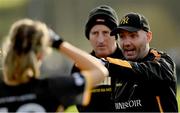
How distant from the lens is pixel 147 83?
8.16 meters

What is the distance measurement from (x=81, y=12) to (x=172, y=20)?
505 centimetres

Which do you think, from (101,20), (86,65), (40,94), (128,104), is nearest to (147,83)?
(128,104)

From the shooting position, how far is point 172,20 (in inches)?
1881

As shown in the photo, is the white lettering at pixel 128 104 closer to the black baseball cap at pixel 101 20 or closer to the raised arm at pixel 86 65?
the black baseball cap at pixel 101 20

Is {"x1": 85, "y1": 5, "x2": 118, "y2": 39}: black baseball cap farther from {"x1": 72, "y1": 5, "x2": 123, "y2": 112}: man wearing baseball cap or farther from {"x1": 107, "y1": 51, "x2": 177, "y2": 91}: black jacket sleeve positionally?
{"x1": 107, "y1": 51, "x2": 177, "y2": 91}: black jacket sleeve

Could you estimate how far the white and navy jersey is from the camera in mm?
6305

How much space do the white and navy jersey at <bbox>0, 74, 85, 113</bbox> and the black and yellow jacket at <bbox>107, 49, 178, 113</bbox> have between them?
1.55 metres

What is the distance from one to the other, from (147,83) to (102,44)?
3.54ft

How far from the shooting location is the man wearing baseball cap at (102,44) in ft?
28.8

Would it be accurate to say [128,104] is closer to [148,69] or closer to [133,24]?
Result: [148,69]

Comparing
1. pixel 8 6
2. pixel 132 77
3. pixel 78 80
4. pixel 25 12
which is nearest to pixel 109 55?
pixel 132 77

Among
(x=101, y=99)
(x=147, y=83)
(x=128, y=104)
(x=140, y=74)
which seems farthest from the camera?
(x=101, y=99)

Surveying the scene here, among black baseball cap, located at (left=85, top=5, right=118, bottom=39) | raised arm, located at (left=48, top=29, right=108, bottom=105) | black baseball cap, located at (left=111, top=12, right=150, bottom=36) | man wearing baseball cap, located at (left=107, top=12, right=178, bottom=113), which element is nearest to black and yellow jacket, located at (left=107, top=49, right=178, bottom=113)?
man wearing baseball cap, located at (left=107, top=12, right=178, bottom=113)

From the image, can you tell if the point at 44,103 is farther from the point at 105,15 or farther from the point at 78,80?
the point at 105,15
